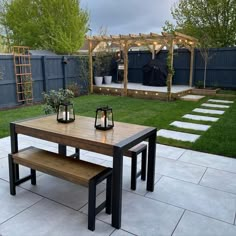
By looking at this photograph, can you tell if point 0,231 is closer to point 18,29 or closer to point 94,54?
point 94,54

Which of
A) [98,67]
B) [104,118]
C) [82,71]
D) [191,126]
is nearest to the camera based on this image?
[104,118]

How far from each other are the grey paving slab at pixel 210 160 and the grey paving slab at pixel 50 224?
5.96 feet

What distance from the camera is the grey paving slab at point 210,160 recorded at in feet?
10.8

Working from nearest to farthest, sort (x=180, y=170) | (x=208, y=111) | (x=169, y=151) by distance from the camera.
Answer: (x=180, y=170) < (x=169, y=151) < (x=208, y=111)

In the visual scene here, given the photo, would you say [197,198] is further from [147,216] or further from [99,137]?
[99,137]

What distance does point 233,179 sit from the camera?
2951 millimetres

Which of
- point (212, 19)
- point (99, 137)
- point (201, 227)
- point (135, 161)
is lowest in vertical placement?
point (201, 227)

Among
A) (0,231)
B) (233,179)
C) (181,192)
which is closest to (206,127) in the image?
(233,179)

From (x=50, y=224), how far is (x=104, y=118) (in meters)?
1.05

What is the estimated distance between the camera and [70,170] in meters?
2.19

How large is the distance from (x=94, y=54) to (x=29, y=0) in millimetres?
7510

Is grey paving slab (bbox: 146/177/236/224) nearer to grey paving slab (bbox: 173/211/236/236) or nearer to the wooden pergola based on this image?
grey paving slab (bbox: 173/211/236/236)

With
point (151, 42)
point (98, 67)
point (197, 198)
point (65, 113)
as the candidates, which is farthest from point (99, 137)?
point (98, 67)

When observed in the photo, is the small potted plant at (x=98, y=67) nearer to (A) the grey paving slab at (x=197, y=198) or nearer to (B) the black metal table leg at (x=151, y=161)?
(A) the grey paving slab at (x=197, y=198)
